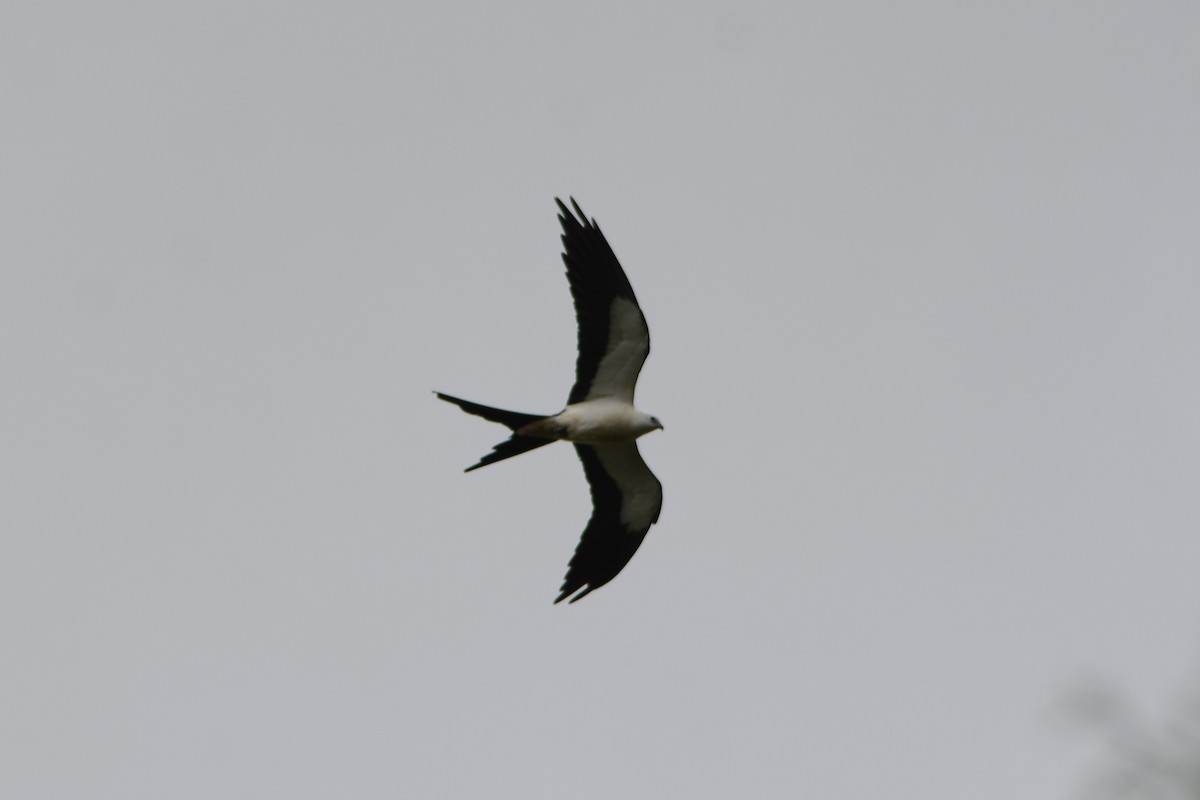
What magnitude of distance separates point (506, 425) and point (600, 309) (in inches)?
51.4

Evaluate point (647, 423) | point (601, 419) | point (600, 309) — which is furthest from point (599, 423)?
point (600, 309)

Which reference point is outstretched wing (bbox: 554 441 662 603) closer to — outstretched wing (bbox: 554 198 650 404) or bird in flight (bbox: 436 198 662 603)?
bird in flight (bbox: 436 198 662 603)

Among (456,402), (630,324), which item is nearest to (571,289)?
(630,324)

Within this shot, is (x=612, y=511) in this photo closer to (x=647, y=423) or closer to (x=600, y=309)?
(x=647, y=423)

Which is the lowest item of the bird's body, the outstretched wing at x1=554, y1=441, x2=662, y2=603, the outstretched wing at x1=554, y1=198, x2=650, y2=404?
the outstretched wing at x1=554, y1=441, x2=662, y2=603

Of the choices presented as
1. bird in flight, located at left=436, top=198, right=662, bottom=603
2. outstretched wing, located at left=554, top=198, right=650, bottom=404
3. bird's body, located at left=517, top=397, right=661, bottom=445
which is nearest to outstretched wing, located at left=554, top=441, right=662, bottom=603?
bird in flight, located at left=436, top=198, right=662, bottom=603

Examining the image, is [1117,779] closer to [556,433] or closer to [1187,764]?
[1187,764]

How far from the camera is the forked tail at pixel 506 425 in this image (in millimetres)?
11504

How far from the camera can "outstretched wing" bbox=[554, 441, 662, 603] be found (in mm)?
12852

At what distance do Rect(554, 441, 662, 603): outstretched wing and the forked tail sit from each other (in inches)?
36.4

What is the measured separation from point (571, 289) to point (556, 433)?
51.2 inches

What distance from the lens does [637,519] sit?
1312 centimetres

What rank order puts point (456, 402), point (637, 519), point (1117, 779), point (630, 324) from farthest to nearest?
point (637, 519)
point (630, 324)
point (456, 402)
point (1117, 779)

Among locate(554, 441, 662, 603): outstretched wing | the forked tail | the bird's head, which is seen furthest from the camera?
locate(554, 441, 662, 603): outstretched wing
